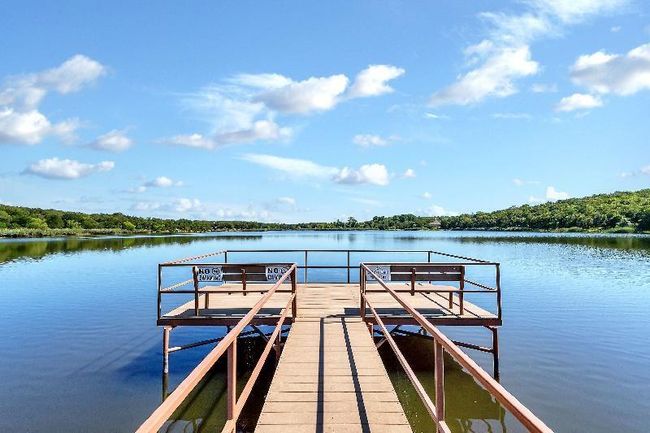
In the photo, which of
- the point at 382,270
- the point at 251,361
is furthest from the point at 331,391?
the point at 251,361

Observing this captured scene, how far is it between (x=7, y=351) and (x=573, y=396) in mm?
14882

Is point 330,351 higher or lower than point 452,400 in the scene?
higher

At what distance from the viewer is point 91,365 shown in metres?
11.9

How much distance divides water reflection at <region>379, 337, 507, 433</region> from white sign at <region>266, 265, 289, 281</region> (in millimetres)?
3520

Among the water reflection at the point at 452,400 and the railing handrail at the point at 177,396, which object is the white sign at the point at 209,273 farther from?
the railing handrail at the point at 177,396

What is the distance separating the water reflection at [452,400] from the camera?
27.6 feet

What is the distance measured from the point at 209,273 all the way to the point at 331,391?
5.08 metres

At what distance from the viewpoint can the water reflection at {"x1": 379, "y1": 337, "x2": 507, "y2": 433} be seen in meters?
8.41

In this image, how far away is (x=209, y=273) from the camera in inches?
388

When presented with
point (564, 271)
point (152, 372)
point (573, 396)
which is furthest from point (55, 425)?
point (564, 271)

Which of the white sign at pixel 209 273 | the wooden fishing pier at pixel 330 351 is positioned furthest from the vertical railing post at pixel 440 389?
the white sign at pixel 209 273

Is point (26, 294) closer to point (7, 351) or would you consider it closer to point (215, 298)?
point (7, 351)

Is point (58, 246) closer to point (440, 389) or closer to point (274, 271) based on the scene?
point (274, 271)

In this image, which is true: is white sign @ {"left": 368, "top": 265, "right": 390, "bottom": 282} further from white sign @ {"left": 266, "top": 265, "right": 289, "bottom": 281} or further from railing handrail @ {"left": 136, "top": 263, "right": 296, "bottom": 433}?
railing handrail @ {"left": 136, "top": 263, "right": 296, "bottom": 433}
